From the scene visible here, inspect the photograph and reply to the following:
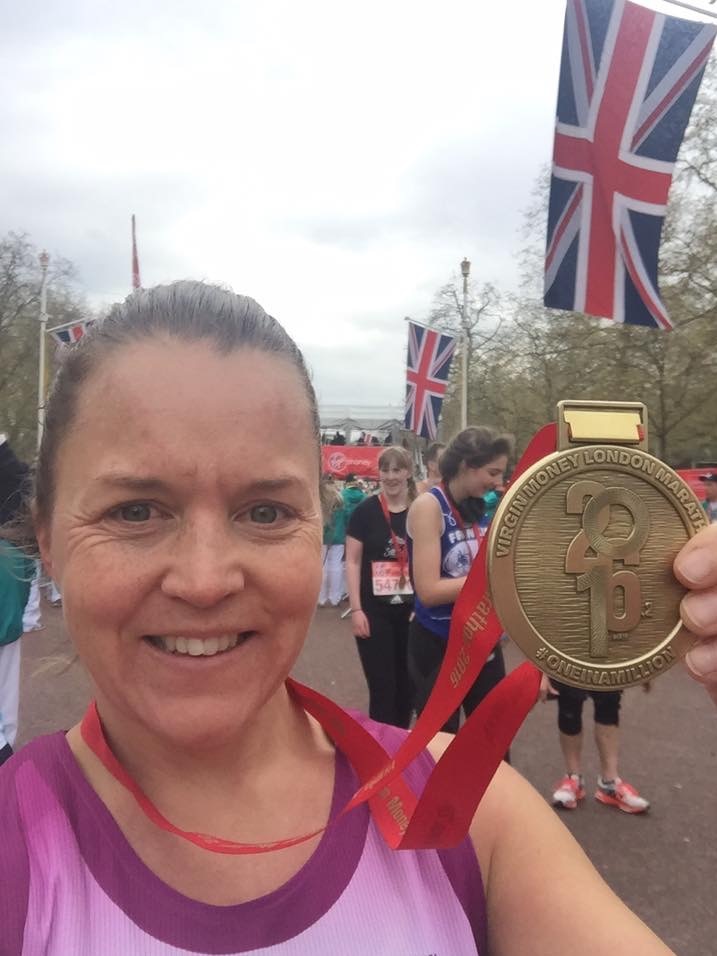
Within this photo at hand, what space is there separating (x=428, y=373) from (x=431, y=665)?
10351 millimetres

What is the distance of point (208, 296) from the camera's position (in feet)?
4.16

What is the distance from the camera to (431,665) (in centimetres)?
387

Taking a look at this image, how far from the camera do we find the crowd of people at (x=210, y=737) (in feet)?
3.52

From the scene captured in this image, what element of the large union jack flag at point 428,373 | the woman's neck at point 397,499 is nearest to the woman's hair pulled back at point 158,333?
the woman's neck at point 397,499

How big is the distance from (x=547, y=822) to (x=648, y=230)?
3980mm

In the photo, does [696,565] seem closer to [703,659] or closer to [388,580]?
[703,659]

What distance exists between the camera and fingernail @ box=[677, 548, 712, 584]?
99 centimetres

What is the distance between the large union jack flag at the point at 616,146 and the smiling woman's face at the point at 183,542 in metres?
3.64

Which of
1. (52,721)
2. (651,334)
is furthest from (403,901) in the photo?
(651,334)

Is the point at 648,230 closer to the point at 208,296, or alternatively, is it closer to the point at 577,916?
the point at 208,296

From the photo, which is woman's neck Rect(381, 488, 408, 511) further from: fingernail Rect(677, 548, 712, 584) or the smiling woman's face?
fingernail Rect(677, 548, 712, 584)

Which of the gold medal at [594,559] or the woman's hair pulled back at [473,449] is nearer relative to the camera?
the gold medal at [594,559]

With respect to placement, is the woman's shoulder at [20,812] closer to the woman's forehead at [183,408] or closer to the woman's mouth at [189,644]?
the woman's mouth at [189,644]

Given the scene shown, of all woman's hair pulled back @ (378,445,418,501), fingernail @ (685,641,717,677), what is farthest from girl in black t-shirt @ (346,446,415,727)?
fingernail @ (685,641,717,677)
